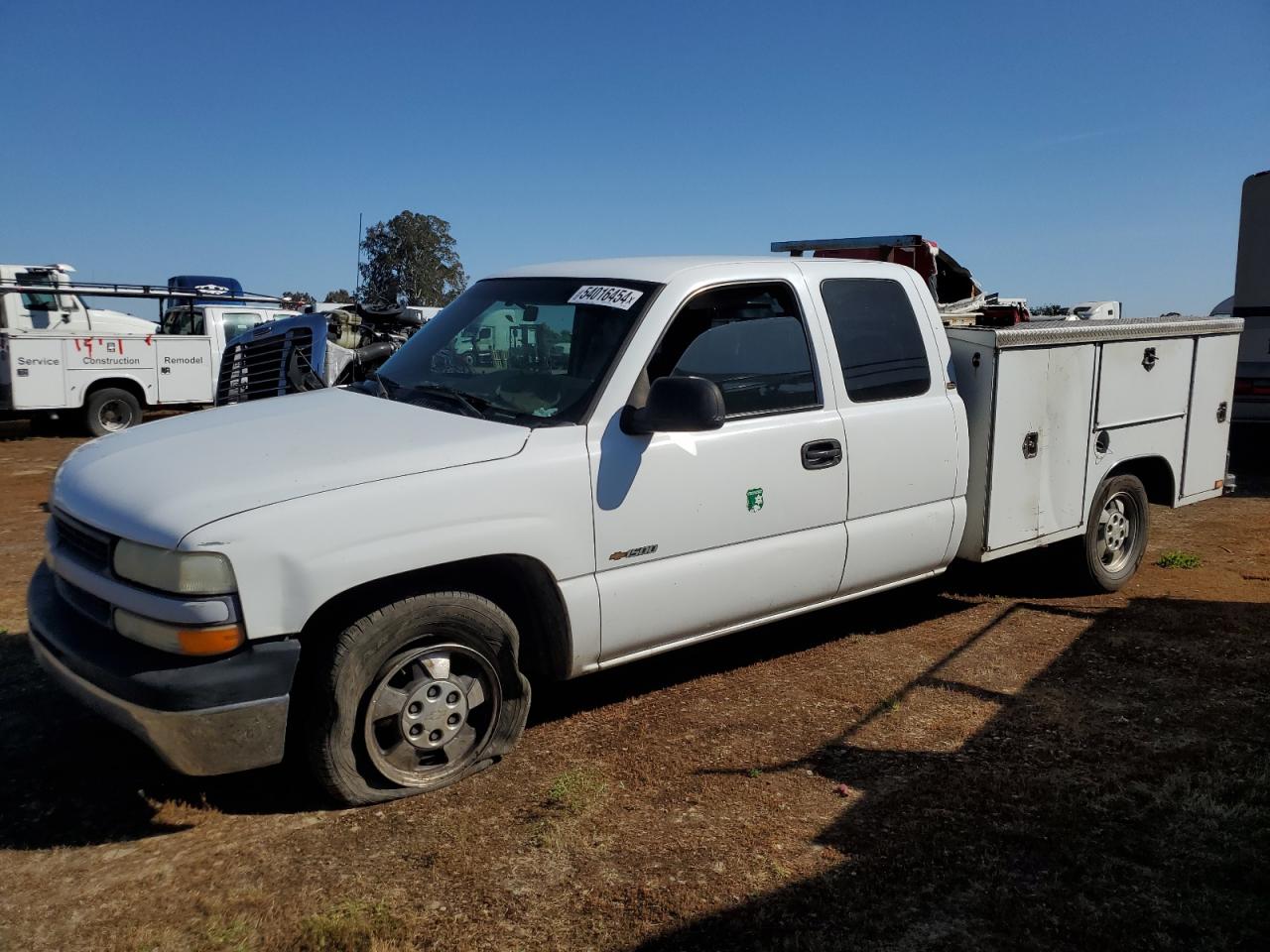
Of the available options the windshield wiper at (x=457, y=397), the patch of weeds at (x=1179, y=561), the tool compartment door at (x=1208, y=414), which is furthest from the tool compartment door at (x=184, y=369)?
the tool compartment door at (x=1208, y=414)

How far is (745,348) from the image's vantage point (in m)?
4.41

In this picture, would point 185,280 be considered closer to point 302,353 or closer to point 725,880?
point 302,353

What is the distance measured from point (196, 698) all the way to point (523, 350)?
194 centimetres

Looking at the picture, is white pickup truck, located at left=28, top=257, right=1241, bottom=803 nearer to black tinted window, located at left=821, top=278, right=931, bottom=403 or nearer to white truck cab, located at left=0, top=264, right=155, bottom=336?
black tinted window, located at left=821, top=278, right=931, bottom=403

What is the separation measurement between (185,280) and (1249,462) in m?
29.2

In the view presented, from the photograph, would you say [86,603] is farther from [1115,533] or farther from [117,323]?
[117,323]

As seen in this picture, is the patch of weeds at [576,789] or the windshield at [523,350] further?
the windshield at [523,350]

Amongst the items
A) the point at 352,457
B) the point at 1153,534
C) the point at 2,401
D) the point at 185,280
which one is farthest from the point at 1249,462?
the point at 185,280

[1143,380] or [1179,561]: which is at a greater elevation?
[1143,380]

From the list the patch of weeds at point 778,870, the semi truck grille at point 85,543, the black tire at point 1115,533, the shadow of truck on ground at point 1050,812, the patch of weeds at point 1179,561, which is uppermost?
the semi truck grille at point 85,543

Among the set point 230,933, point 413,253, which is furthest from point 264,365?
point 413,253

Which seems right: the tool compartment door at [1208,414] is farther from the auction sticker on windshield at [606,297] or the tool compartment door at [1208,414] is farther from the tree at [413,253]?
the tree at [413,253]

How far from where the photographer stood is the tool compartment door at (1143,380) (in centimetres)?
581

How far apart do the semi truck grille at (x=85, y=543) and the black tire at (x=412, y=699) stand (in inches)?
29.7
